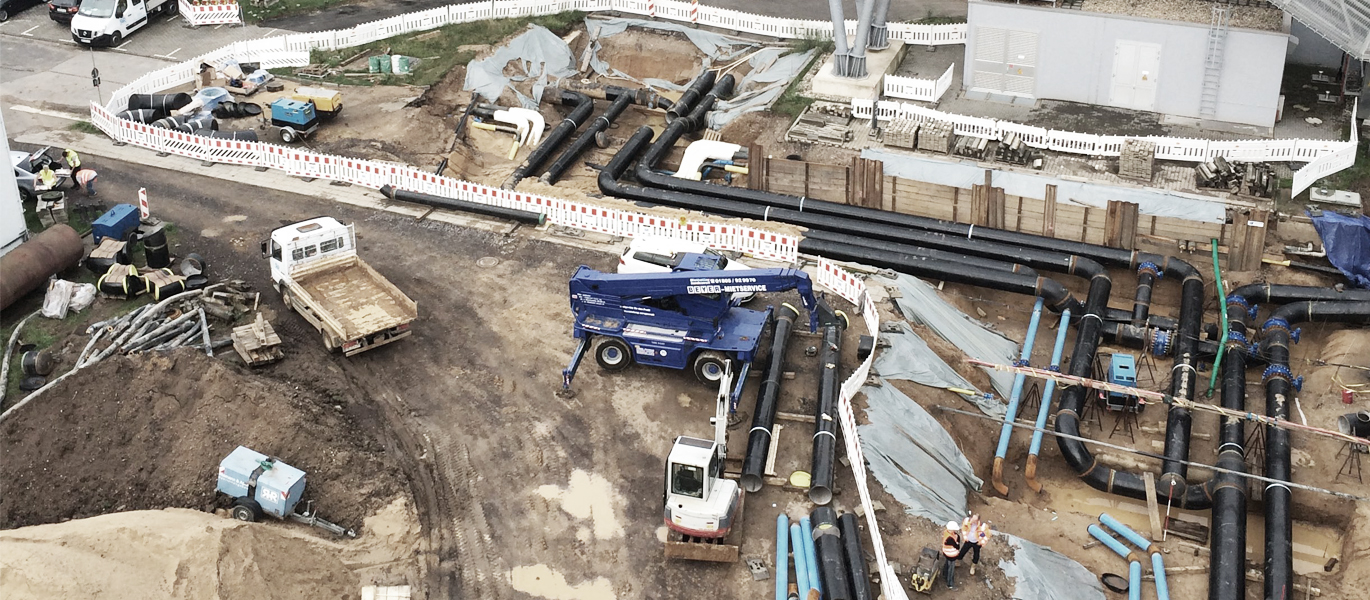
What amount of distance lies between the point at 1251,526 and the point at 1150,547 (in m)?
2.91

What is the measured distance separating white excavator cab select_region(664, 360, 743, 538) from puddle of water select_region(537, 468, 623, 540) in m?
1.32

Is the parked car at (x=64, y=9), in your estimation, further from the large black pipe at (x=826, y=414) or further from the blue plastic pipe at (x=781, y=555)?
the blue plastic pipe at (x=781, y=555)

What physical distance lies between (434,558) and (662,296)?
7244 mm

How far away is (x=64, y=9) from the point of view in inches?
1843

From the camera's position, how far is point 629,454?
26.0m

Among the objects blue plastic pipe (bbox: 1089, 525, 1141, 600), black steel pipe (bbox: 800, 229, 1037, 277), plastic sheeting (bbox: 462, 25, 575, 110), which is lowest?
blue plastic pipe (bbox: 1089, 525, 1141, 600)

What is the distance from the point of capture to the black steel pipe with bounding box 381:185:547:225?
3478cm

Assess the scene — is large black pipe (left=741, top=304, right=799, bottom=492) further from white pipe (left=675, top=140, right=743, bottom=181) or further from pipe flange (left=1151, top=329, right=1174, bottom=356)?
white pipe (left=675, top=140, right=743, bottom=181)

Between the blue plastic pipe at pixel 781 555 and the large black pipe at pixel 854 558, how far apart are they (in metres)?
0.98

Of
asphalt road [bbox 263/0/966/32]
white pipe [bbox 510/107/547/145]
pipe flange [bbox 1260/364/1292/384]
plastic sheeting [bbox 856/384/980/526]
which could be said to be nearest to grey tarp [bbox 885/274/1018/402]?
plastic sheeting [bbox 856/384/980/526]

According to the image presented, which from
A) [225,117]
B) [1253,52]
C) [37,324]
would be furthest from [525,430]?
[1253,52]

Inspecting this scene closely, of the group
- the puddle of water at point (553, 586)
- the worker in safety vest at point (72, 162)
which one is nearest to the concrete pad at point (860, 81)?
the worker in safety vest at point (72, 162)

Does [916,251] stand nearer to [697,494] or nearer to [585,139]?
[585,139]

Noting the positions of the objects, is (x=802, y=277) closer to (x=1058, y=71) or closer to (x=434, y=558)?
(x=434, y=558)
